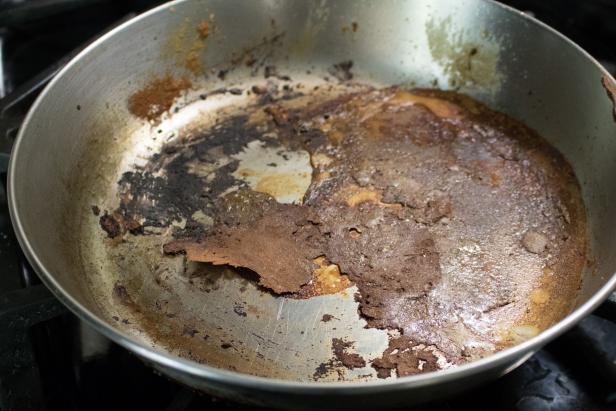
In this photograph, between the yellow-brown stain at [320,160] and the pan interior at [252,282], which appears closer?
the pan interior at [252,282]

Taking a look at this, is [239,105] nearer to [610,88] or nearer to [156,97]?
[156,97]

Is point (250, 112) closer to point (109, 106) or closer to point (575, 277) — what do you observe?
point (109, 106)

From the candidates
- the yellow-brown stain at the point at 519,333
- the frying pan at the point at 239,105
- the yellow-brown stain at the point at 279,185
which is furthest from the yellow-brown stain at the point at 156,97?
the yellow-brown stain at the point at 519,333

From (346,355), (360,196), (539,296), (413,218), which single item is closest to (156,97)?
(360,196)

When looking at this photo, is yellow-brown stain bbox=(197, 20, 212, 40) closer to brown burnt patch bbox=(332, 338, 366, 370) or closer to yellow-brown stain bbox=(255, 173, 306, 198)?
yellow-brown stain bbox=(255, 173, 306, 198)

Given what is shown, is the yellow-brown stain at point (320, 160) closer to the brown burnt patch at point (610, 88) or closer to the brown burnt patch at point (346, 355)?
the brown burnt patch at point (346, 355)

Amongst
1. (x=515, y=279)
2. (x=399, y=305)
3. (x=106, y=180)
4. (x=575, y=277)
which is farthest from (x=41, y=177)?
(x=575, y=277)

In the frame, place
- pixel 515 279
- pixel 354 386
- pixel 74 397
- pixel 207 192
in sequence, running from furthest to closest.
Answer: pixel 207 192 < pixel 515 279 < pixel 74 397 < pixel 354 386

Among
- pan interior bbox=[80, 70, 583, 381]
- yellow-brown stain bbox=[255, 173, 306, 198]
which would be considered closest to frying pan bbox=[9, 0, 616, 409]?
pan interior bbox=[80, 70, 583, 381]
